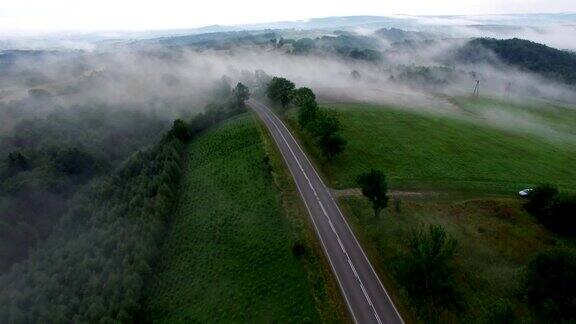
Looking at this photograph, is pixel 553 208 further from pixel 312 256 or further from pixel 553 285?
pixel 312 256

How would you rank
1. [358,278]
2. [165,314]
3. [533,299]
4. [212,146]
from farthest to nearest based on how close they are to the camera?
[212,146] → [165,314] → [358,278] → [533,299]

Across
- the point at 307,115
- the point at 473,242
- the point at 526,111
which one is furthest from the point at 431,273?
the point at 526,111

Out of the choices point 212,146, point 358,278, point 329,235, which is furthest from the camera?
point 212,146

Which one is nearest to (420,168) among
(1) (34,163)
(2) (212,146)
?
(2) (212,146)

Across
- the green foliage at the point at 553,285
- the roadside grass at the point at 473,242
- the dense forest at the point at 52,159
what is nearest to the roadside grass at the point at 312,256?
the roadside grass at the point at 473,242

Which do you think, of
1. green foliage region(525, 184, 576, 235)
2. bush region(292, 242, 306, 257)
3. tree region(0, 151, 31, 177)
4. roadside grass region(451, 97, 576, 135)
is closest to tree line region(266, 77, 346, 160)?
bush region(292, 242, 306, 257)

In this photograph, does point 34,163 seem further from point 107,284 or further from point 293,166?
point 293,166
